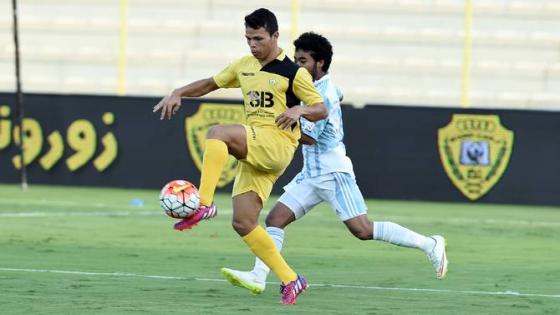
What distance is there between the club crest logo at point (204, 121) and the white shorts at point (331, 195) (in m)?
12.5

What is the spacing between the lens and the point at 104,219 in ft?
61.0

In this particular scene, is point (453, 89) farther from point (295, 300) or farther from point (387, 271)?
point (295, 300)

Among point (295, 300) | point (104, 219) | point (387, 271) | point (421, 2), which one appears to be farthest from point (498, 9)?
point (295, 300)

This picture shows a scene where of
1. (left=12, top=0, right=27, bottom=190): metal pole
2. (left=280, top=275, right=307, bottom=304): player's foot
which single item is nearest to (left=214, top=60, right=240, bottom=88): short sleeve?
(left=280, top=275, right=307, bottom=304): player's foot

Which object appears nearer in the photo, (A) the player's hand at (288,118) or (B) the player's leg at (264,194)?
(A) the player's hand at (288,118)

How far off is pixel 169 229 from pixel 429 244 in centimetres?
658

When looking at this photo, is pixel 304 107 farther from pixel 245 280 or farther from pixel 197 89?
pixel 245 280

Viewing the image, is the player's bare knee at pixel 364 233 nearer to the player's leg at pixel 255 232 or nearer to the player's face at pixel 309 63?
the player's leg at pixel 255 232

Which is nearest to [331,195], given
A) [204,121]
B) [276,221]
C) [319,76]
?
[276,221]

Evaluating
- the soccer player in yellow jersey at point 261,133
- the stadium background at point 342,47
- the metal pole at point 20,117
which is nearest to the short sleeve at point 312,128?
the soccer player in yellow jersey at point 261,133

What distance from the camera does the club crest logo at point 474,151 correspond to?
23.3 meters

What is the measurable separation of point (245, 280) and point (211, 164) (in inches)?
40.8

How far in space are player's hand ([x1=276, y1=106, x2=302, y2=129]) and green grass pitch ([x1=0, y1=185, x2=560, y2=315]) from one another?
4.09 ft

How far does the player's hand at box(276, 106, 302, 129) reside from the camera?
9.58 m
